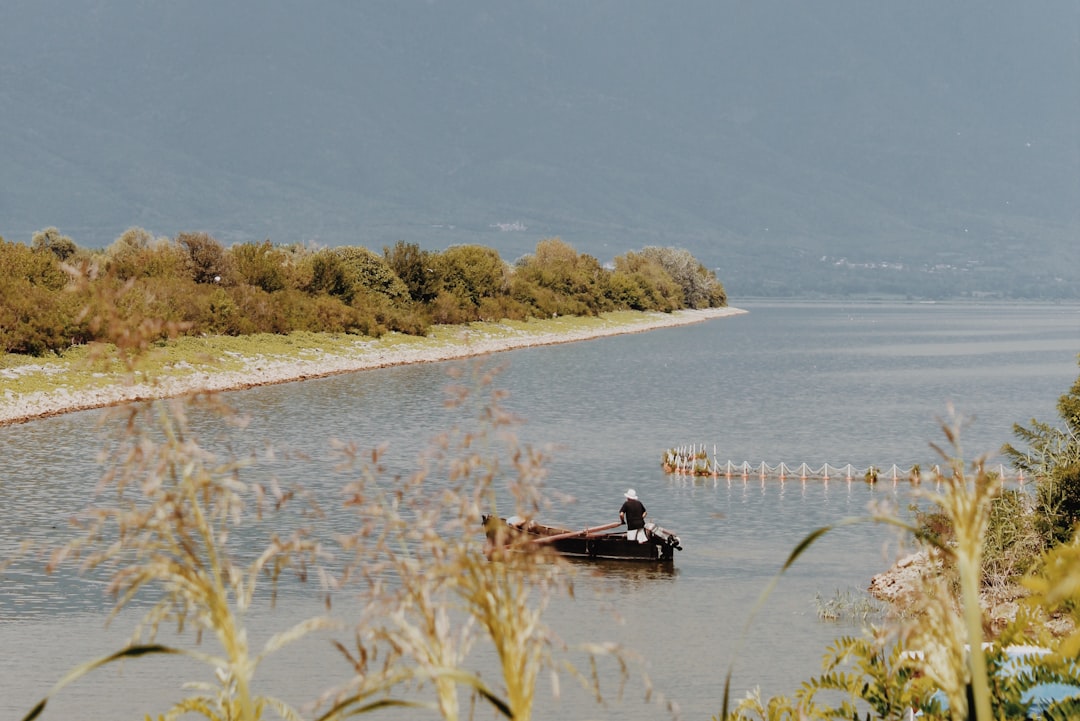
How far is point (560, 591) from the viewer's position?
5168mm

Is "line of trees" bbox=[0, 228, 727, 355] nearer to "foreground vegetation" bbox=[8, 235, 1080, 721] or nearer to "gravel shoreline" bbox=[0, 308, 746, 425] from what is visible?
"gravel shoreline" bbox=[0, 308, 746, 425]

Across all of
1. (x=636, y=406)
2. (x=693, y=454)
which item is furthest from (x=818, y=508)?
(x=636, y=406)

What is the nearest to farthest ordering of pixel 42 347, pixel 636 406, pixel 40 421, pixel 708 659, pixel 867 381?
pixel 708 659 → pixel 40 421 → pixel 42 347 → pixel 636 406 → pixel 867 381

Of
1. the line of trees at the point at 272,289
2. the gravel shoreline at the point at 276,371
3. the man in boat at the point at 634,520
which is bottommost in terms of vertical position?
the man in boat at the point at 634,520

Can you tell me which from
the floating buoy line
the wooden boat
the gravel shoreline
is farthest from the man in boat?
the floating buoy line

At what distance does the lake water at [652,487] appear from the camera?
76.0ft

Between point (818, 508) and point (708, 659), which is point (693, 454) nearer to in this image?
point (818, 508)

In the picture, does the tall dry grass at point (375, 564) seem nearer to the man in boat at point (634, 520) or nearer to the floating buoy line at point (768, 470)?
the man in boat at point (634, 520)

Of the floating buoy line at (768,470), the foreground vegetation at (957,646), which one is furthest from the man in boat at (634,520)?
the foreground vegetation at (957,646)

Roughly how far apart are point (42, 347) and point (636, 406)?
31.7 meters

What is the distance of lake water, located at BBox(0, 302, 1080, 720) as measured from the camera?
23.2 meters

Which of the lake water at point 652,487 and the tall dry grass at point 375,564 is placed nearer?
the tall dry grass at point 375,564

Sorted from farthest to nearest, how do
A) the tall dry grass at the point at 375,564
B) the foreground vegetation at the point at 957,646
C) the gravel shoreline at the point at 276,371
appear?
1. the gravel shoreline at the point at 276,371
2. the tall dry grass at the point at 375,564
3. the foreground vegetation at the point at 957,646

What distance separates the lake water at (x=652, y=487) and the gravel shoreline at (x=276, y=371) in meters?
1.86
